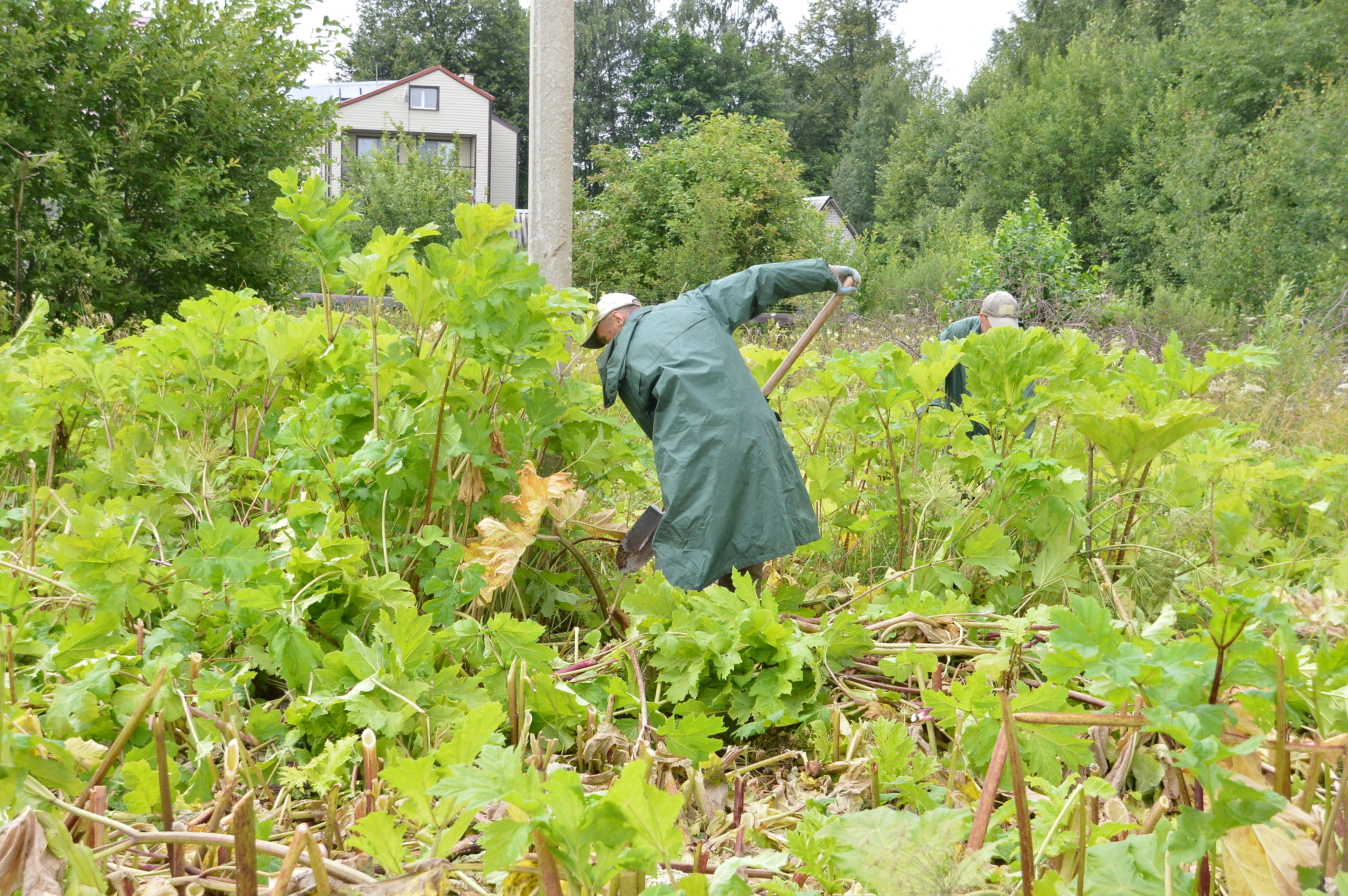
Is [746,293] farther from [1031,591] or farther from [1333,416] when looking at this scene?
[1333,416]

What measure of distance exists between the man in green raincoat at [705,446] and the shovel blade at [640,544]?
51mm

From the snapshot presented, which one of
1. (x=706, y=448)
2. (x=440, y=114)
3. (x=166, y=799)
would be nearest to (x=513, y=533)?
(x=706, y=448)

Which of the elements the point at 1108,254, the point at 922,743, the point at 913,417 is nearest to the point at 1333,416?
the point at 913,417

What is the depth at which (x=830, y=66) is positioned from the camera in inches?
1897

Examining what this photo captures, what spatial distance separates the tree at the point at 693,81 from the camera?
42.6m

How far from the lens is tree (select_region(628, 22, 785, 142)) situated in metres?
42.6

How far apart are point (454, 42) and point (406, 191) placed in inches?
1248

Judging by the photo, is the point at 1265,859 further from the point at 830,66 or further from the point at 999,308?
the point at 830,66

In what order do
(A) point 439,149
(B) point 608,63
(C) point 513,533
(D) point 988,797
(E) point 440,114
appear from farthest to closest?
(B) point 608,63 → (E) point 440,114 → (A) point 439,149 → (C) point 513,533 → (D) point 988,797

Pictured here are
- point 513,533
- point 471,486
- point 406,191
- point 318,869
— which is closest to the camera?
point 318,869

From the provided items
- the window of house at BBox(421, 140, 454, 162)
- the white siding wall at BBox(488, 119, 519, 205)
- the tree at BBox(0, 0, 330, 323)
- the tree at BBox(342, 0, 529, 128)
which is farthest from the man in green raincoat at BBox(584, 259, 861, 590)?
the tree at BBox(342, 0, 529, 128)

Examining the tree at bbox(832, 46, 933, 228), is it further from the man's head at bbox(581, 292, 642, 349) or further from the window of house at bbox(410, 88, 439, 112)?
Result: the man's head at bbox(581, 292, 642, 349)

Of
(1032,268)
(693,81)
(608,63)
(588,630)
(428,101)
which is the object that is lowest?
(588,630)

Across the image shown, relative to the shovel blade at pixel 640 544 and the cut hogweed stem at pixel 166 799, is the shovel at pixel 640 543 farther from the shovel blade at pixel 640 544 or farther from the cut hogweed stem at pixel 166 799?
the cut hogweed stem at pixel 166 799
